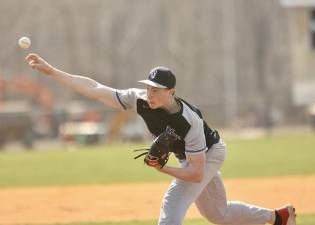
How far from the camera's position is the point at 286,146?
19891 millimetres

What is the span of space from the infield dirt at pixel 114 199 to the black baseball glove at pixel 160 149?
2.87 metres

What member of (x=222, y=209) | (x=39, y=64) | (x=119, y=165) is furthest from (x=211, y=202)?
(x=119, y=165)

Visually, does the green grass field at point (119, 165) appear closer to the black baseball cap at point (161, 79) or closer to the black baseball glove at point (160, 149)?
the black baseball glove at point (160, 149)

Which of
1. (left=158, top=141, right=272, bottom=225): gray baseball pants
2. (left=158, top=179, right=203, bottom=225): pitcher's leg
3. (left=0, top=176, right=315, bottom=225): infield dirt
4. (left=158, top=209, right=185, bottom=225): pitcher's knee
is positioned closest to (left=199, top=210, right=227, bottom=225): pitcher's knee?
(left=158, top=141, right=272, bottom=225): gray baseball pants

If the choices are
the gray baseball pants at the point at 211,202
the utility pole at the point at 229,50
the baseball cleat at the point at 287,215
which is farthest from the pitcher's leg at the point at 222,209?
the utility pole at the point at 229,50

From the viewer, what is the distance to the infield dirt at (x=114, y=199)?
8625mm

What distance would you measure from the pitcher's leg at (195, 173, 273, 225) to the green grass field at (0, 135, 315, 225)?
269 inches

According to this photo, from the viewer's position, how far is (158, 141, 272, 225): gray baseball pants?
18.3 feet

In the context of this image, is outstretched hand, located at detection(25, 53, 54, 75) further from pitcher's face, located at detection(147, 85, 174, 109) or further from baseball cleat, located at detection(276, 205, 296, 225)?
baseball cleat, located at detection(276, 205, 296, 225)

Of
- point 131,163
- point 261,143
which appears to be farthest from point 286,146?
point 131,163

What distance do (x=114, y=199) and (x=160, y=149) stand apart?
5029 millimetres

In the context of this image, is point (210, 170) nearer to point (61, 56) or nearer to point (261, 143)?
point (261, 143)

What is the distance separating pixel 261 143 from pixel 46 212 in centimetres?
1297

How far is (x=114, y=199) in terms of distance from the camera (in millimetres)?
10328
